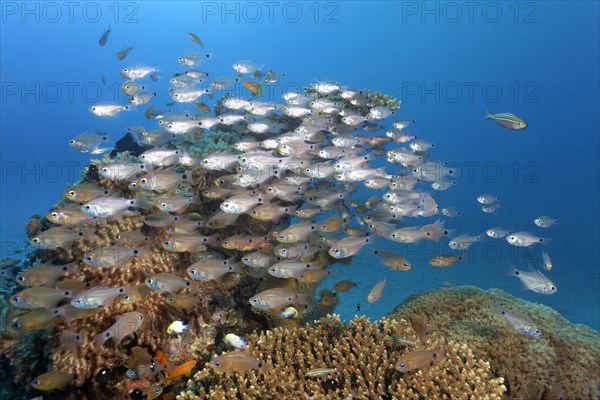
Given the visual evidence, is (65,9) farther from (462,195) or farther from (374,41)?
(462,195)

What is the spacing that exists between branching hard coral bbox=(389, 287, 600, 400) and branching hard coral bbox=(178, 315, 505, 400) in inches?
16.0

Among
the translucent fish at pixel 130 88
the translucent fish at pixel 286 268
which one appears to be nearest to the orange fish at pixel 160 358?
the translucent fish at pixel 286 268

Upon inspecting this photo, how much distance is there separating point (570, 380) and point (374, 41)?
432 feet

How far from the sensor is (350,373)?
454 centimetres

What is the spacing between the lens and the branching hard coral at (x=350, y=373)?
420 centimetres

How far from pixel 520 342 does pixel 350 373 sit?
2588mm

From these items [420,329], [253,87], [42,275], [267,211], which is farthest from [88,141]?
[420,329]

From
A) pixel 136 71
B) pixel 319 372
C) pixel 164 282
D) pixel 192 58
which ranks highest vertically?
pixel 192 58

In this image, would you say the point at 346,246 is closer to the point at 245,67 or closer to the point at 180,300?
the point at 180,300

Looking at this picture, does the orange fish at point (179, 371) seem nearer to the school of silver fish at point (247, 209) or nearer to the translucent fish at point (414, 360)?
the school of silver fish at point (247, 209)

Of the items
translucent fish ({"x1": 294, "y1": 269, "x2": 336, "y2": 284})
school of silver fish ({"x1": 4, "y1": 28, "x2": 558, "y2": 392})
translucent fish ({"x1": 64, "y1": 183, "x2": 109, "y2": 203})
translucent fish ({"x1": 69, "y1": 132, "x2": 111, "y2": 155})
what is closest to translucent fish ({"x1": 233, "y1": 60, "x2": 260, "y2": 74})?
school of silver fish ({"x1": 4, "y1": 28, "x2": 558, "y2": 392})

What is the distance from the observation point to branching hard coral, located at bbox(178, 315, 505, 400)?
13.8 ft

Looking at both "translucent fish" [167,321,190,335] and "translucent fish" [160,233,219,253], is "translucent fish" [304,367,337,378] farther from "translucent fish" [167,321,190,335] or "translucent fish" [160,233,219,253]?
"translucent fish" [160,233,219,253]

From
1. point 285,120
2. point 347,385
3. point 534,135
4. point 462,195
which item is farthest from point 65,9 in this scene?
point 534,135
